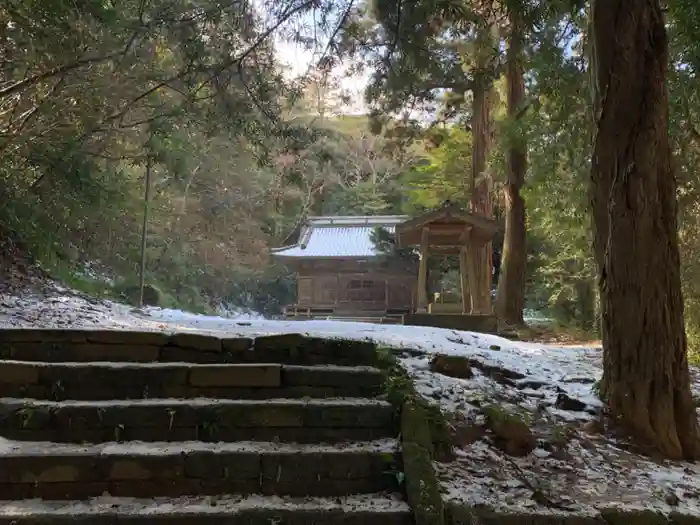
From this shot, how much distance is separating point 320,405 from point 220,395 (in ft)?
1.97

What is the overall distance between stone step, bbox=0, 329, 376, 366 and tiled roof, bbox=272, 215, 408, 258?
14.3 meters

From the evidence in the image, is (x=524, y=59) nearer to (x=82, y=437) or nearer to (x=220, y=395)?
(x=220, y=395)

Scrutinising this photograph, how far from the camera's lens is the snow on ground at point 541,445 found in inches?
102

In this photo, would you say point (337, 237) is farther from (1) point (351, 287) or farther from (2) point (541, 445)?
(2) point (541, 445)

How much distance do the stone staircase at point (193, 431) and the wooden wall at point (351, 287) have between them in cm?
1492

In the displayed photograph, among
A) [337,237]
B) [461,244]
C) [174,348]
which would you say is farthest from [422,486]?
[337,237]

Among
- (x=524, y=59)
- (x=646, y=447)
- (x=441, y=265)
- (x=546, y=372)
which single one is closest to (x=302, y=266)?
(x=441, y=265)

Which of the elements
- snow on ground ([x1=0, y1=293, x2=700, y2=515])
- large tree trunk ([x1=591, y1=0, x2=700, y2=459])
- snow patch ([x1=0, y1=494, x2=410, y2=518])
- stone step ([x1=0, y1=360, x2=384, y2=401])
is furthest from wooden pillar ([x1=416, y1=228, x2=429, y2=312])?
snow patch ([x1=0, y1=494, x2=410, y2=518])

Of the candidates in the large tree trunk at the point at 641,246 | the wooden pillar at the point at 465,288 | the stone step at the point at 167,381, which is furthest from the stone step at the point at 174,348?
the wooden pillar at the point at 465,288

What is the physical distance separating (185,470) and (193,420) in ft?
0.99

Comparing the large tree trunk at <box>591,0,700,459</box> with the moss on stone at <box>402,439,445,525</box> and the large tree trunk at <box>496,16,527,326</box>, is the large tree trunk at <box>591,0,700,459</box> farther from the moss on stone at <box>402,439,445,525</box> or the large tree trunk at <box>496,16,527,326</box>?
the large tree trunk at <box>496,16,527,326</box>

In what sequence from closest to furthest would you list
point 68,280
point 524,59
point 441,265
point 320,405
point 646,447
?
point 320,405
point 646,447
point 524,59
point 68,280
point 441,265

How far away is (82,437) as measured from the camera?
2746 millimetres

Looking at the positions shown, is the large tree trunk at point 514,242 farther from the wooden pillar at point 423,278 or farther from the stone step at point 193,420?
the stone step at point 193,420
